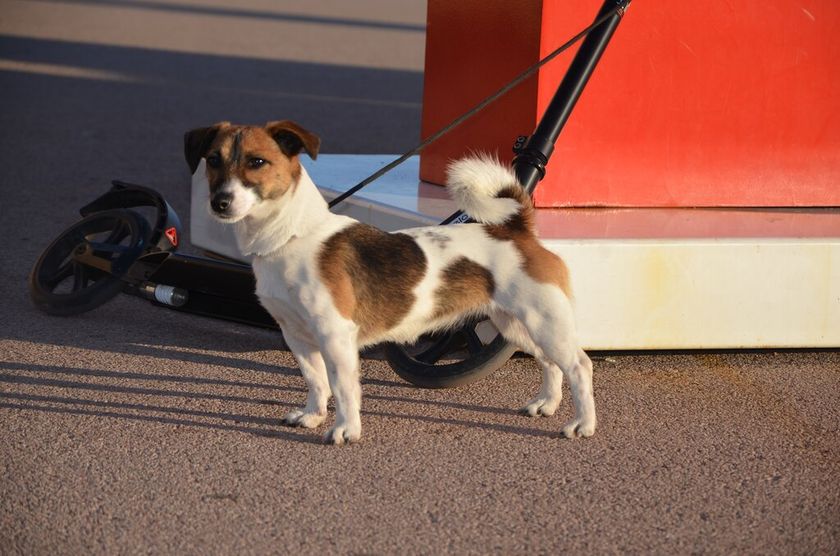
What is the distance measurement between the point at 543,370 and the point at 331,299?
37.1 inches

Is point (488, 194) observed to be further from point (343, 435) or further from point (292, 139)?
point (343, 435)

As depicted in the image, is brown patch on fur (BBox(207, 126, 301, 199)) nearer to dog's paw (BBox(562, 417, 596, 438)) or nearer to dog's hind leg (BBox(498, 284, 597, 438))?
dog's hind leg (BBox(498, 284, 597, 438))

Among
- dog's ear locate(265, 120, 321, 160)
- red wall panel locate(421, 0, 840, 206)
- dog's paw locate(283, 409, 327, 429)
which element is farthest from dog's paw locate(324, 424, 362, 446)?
red wall panel locate(421, 0, 840, 206)

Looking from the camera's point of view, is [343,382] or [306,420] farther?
[306,420]

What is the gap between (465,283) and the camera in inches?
168

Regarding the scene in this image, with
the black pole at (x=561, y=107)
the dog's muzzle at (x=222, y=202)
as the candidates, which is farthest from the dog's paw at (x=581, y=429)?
the dog's muzzle at (x=222, y=202)

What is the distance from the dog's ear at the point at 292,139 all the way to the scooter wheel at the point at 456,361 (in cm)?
103

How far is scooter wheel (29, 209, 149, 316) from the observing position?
217 inches

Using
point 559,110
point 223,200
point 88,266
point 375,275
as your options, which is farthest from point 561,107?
point 88,266

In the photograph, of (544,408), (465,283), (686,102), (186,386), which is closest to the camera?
(465,283)

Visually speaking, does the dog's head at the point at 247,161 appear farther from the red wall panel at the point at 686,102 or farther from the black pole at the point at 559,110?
the red wall panel at the point at 686,102

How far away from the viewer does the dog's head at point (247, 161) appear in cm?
405

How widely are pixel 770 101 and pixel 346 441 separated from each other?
2993mm

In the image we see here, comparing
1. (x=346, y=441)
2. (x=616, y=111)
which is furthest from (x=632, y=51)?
(x=346, y=441)
